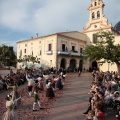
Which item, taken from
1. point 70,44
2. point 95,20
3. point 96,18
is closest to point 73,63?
point 70,44

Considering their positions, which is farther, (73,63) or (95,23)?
(95,23)

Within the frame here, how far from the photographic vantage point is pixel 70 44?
43.4 metres

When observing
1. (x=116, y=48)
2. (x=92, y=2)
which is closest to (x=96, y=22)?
(x=92, y=2)

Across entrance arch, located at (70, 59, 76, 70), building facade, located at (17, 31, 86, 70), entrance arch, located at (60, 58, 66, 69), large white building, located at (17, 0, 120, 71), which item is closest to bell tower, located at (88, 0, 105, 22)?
large white building, located at (17, 0, 120, 71)

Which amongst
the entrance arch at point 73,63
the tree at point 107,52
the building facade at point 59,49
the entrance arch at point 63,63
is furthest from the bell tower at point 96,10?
the tree at point 107,52

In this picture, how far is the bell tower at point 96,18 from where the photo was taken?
1740 inches

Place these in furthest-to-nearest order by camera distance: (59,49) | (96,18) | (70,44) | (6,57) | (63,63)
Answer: (6,57)
(96,18)
(70,44)
(63,63)
(59,49)

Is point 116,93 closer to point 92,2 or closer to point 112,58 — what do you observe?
point 112,58

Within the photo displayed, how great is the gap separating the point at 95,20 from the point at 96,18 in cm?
51

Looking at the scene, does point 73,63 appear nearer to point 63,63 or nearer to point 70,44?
point 63,63

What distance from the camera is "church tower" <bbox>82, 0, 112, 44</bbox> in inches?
1746

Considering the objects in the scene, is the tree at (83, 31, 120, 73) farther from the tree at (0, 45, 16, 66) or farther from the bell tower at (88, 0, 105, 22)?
the tree at (0, 45, 16, 66)

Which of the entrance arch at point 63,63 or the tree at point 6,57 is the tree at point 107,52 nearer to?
the entrance arch at point 63,63

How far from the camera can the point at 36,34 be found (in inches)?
1934
